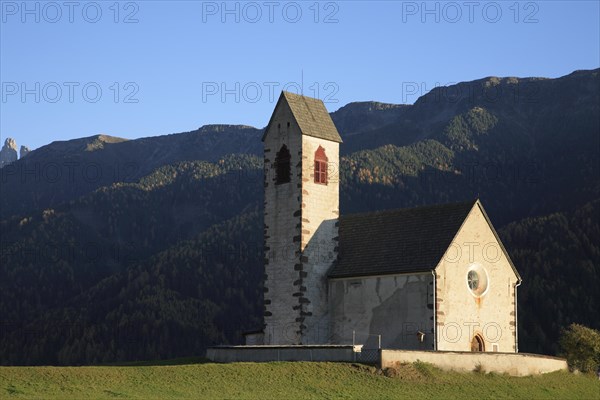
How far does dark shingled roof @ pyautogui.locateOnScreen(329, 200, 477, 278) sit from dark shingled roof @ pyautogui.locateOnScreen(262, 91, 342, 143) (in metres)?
5.76

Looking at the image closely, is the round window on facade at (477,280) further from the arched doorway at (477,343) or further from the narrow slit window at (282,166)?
the narrow slit window at (282,166)

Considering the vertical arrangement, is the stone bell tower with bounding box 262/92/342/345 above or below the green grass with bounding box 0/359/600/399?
above

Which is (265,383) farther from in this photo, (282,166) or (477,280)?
(282,166)

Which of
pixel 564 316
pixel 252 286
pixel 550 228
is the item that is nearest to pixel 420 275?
pixel 564 316

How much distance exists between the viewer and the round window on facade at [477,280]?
195 ft

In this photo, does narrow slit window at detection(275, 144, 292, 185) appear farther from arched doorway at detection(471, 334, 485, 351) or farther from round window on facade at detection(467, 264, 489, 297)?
arched doorway at detection(471, 334, 485, 351)

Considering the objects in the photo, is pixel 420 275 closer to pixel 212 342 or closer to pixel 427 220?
pixel 427 220

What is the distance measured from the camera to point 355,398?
4466 cm

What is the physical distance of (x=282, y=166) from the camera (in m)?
63.0

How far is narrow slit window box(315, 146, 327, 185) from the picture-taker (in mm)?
62531

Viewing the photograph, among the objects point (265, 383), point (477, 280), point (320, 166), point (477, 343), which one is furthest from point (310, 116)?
point (265, 383)

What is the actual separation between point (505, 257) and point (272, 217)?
13821mm

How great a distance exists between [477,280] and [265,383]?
18305 mm

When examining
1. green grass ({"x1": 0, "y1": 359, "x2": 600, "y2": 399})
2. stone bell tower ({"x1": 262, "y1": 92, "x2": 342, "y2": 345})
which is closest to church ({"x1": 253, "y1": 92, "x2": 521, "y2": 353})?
stone bell tower ({"x1": 262, "y1": 92, "x2": 342, "y2": 345})
